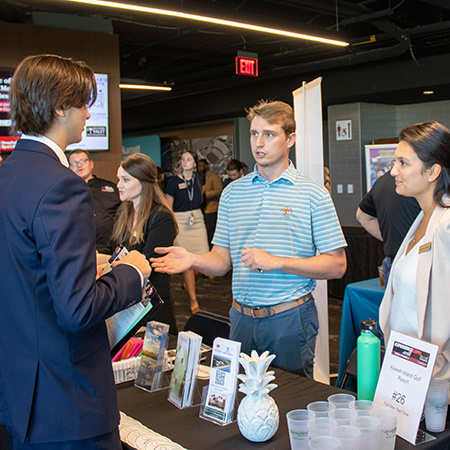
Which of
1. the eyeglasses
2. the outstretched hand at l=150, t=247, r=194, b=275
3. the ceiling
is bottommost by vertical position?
the outstretched hand at l=150, t=247, r=194, b=275

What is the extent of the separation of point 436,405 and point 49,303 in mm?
1082

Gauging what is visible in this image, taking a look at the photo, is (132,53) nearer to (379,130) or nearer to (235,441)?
(379,130)

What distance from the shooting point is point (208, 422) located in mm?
1634

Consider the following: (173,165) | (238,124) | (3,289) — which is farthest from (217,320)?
(173,165)

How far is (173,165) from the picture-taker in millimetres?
14211

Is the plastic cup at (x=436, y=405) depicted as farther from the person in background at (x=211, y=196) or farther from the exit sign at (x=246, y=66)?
the person in background at (x=211, y=196)

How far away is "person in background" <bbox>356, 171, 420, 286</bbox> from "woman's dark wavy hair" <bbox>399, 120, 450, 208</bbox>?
1.41 meters

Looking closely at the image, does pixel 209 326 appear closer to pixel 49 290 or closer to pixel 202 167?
pixel 49 290

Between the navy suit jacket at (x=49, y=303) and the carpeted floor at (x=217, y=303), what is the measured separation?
3.29m

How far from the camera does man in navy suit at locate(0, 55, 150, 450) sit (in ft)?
3.78

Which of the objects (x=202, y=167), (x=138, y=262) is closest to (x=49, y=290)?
(x=138, y=262)

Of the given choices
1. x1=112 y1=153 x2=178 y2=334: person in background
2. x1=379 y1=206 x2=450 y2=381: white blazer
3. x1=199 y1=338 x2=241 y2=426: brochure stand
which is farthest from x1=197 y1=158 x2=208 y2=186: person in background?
x1=199 y1=338 x2=241 y2=426: brochure stand

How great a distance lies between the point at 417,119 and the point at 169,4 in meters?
5.74

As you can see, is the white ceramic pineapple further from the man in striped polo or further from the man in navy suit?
the man in striped polo
